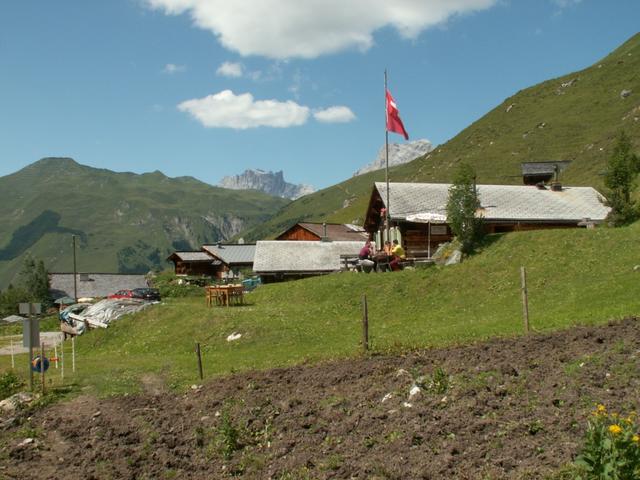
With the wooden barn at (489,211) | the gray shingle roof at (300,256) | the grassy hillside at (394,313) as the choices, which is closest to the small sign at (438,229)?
the wooden barn at (489,211)

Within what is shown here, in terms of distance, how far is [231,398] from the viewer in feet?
55.2

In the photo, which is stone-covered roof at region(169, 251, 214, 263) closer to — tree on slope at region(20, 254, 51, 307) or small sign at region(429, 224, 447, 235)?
tree on slope at region(20, 254, 51, 307)

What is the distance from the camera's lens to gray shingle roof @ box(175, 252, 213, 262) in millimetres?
100750

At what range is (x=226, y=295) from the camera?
134 feet

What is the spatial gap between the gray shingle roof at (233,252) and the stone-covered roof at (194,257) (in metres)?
1.60

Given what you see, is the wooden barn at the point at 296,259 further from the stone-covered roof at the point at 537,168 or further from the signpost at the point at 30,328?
the signpost at the point at 30,328

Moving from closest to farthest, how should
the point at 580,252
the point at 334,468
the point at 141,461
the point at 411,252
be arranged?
the point at 334,468
the point at 141,461
the point at 580,252
the point at 411,252

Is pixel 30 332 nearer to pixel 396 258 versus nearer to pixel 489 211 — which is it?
pixel 396 258

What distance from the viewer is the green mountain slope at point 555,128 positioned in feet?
377

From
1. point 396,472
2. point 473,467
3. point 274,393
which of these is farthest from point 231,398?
point 473,467

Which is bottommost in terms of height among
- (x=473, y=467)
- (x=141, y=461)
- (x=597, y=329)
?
(x=141, y=461)

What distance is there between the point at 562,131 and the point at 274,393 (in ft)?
431

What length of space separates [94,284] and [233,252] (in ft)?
96.3

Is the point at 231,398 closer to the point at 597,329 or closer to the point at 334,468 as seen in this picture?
the point at 334,468
